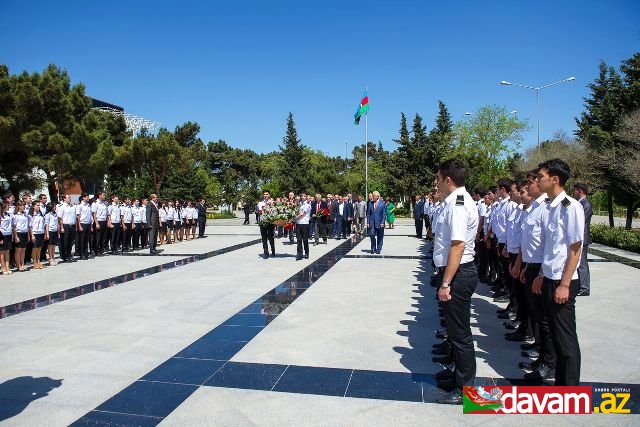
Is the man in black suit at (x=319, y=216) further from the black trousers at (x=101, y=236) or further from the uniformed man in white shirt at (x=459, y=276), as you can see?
the uniformed man in white shirt at (x=459, y=276)

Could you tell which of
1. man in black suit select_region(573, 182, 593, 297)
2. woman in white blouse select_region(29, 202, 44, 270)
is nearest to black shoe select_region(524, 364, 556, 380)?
man in black suit select_region(573, 182, 593, 297)

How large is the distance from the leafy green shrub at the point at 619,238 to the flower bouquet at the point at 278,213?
11184mm

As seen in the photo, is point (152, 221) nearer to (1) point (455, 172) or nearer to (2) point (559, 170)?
(1) point (455, 172)

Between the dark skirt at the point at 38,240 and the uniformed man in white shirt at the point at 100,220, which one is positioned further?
the uniformed man in white shirt at the point at 100,220

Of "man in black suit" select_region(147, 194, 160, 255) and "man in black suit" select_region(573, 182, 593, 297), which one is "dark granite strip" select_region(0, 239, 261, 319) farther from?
"man in black suit" select_region(573, 182, 593, 297)

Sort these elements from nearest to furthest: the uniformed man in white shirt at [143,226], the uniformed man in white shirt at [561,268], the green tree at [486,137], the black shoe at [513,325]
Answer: the uniformed man in white shirt at [561,268]
the black shoe at [513,325]
the uniformed man in white shirt at [143,226]
the green tree at [486,137]

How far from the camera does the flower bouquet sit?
1285 cm

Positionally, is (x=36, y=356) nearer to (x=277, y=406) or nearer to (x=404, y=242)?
(x=277, y=406)

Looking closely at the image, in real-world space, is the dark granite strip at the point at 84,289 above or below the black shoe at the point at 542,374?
above

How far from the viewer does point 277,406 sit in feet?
12.6

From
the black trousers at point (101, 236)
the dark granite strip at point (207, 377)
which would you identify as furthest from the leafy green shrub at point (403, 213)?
the dark granite strip at point (207, 377)

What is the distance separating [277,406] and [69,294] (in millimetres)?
6418

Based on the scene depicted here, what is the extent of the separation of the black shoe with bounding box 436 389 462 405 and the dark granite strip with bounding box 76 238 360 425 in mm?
871

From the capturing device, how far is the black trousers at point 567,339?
373 cm
